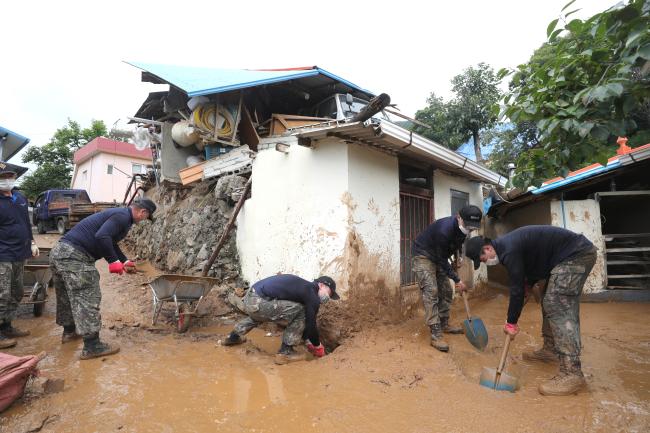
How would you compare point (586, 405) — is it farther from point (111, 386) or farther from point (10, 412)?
point (10, 412)

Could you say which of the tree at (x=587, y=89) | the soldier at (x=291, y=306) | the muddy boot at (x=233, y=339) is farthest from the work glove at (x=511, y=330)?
the muddy boot at (x=233, y=339)

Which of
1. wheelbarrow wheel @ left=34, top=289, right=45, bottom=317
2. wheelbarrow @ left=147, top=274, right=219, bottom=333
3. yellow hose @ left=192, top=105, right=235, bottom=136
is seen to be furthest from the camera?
yellow hose @ left=192, top=105, right=235, bottom=136

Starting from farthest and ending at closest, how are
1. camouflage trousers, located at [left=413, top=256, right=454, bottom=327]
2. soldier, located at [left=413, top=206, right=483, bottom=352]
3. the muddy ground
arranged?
camouflage trousers, located at [left=413, top=256, right=454, bottom=327] → soldier, located at [left=413, top=206, right=483, bottom=352] → the muddy ground

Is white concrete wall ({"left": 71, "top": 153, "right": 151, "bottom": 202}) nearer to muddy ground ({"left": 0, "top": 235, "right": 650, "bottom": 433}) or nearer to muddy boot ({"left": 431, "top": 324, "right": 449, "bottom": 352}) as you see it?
muddy ground ({"left": 0, "top": 235, "right": 650, "bottom": 433})

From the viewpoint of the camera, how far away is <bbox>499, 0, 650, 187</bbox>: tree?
2400 millimetres

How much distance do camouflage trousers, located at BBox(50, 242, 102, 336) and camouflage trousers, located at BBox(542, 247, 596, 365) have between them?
4.61 m

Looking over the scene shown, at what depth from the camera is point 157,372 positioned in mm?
3748

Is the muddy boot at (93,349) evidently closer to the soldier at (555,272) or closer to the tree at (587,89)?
the soldier at (555,272)

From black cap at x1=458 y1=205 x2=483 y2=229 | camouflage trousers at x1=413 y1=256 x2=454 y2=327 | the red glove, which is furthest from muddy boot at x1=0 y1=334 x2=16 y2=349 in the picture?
black cap at x1=458 y1=205 x2=483 y2=229

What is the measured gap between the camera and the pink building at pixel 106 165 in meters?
21.7

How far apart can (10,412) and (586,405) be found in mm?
4492

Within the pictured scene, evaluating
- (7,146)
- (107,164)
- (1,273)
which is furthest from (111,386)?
(107,164)

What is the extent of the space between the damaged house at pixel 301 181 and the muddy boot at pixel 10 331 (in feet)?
9.43

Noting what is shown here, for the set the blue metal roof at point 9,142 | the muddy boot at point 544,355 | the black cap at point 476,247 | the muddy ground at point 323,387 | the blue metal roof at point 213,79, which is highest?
the blue metal roof at point 213,79
